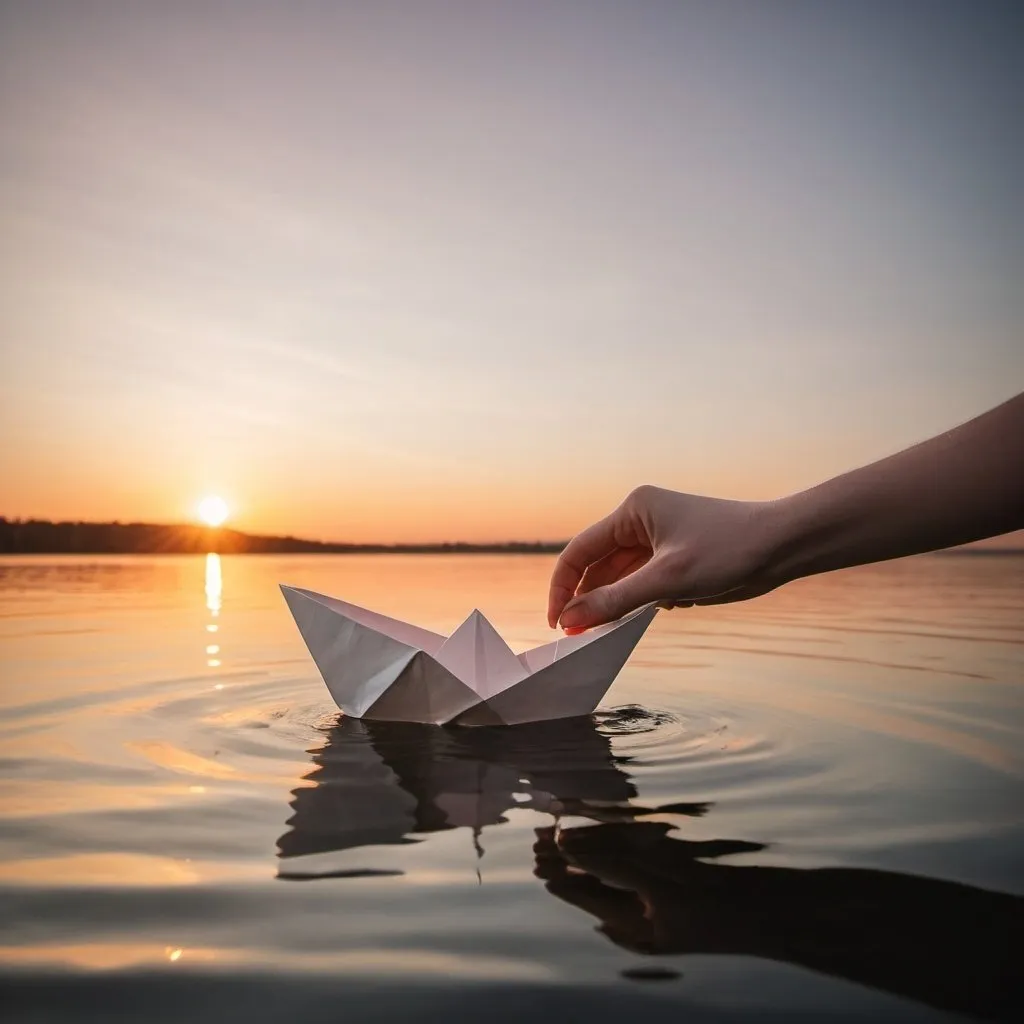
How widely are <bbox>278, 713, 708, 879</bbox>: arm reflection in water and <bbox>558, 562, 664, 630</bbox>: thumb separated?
41 centimetres

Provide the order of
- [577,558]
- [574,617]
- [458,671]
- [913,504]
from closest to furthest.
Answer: [913,504] < [574,617] < [577,558] < [458,671]

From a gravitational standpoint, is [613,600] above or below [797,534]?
below

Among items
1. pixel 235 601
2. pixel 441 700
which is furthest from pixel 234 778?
pixel 235 601

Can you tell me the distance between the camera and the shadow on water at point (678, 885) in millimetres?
1260

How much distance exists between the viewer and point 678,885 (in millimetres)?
1541

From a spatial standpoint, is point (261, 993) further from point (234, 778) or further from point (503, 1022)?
point (234, 778)

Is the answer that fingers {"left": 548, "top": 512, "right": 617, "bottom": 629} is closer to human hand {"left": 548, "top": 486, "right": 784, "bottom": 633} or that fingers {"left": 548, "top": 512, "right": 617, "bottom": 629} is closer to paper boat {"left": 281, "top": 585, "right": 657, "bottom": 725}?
human hand {"left": 548, "top": 486, "right": 784, "bottom": 633}

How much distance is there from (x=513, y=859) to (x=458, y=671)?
4.81 feet

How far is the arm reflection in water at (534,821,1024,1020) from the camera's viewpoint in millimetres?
1223

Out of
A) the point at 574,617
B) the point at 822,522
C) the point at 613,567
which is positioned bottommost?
the point at 574,617

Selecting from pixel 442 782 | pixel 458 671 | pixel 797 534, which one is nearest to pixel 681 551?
pixel 797 534

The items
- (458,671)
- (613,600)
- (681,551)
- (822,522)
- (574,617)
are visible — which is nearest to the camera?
(822,522)

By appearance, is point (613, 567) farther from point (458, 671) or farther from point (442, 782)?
point (442, 782)

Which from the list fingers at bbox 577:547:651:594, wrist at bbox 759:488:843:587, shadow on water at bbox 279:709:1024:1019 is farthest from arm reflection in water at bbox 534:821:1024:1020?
fingers at bbox 577:547:651:594
